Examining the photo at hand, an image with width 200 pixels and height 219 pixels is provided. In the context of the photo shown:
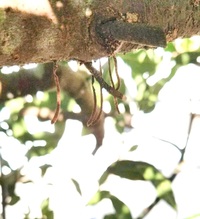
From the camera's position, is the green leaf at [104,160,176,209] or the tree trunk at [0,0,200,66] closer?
the tree trunk at [0,0,200,66]

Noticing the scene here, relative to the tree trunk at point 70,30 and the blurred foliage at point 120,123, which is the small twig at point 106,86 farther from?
the blurred foliage at point 120,123

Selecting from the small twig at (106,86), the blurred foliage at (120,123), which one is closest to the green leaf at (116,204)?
the blurred foliage at (120,123)

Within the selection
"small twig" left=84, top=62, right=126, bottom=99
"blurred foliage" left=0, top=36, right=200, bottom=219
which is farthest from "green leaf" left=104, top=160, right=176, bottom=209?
"small twig" left=84, top=62, right=126, bottom=99

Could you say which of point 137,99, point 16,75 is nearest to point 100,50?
point 16,75

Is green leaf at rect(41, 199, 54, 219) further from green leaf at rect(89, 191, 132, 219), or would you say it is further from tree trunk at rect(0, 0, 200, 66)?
tree trunk at rect(0, 0, 200, 66)

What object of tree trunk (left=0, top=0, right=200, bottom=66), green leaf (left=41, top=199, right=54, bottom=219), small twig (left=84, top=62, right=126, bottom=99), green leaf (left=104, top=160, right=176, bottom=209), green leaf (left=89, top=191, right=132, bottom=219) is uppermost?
tree trunk (left=0, top=0, right=200, bottom=66)

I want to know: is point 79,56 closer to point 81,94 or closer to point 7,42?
point 7,42

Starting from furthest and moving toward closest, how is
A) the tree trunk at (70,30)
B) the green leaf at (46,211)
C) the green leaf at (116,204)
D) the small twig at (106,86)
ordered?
the green leaf at (46,211) < the green leaf at (116,204) < the small twig at (106,86) < the tree trunk at (70,30)

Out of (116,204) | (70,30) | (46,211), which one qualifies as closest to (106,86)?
(70,30)
